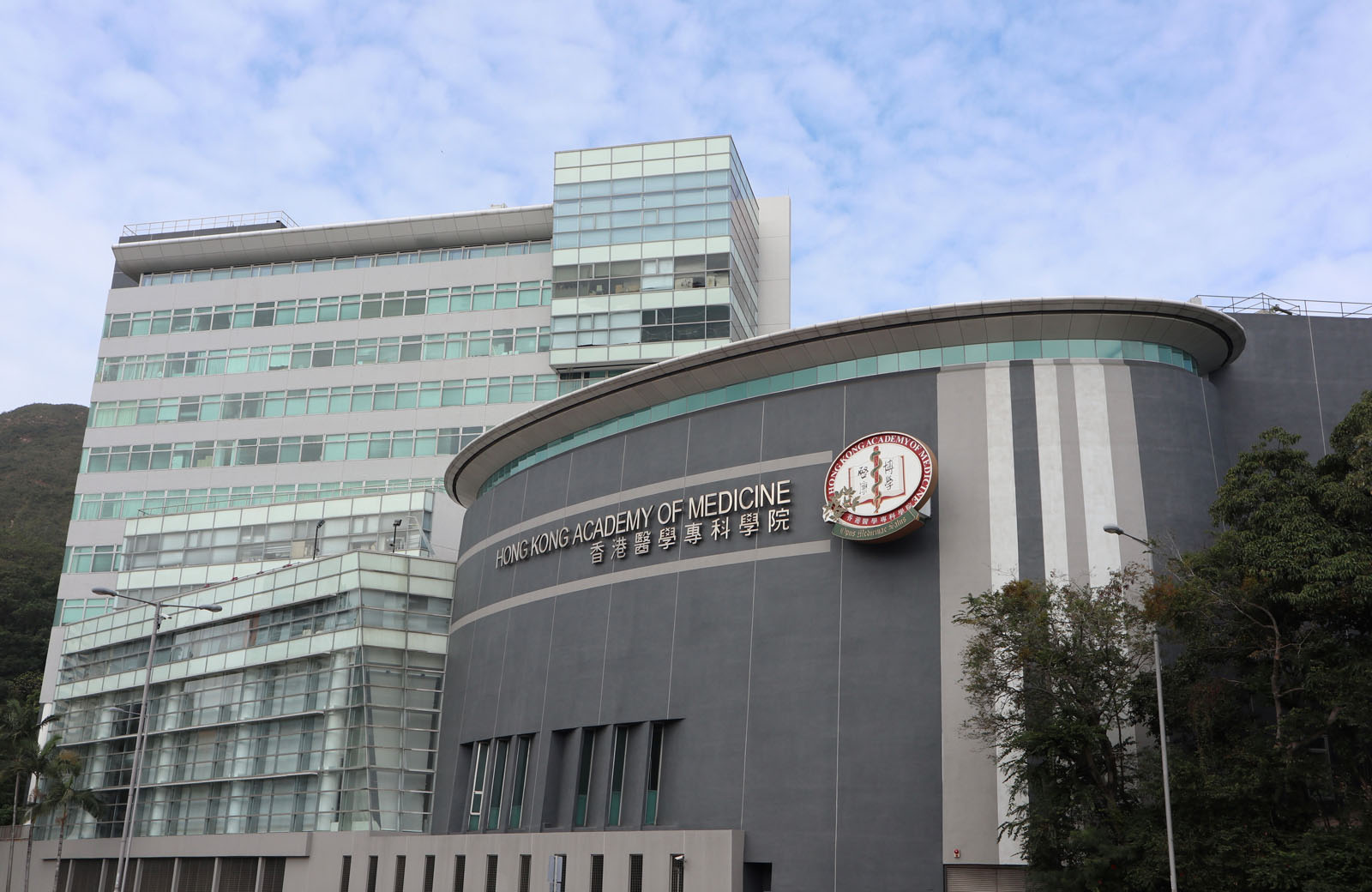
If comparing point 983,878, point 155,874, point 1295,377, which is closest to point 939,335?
point 1295,377

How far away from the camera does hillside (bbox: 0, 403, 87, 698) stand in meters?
101

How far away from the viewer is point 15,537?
371 feet

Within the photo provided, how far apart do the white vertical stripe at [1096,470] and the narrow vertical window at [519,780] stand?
911 inches

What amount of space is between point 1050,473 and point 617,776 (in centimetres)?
1881

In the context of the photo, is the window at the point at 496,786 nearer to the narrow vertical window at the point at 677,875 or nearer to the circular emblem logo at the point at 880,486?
the narrow vertical window at the point at 677,875

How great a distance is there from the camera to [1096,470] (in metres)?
40.1

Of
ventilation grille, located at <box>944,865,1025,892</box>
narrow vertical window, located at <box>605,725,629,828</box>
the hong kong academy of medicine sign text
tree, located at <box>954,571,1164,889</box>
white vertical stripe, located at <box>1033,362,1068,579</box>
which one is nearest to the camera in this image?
tree, located at <box>954,571,1164,889</box>

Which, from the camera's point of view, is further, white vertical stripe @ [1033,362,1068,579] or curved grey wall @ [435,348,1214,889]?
white vertical stripe @ [1033,362,1068,579]

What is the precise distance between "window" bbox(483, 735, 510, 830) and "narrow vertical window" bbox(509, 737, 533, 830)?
0.77 metres

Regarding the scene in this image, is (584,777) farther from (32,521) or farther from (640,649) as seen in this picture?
(32,521)

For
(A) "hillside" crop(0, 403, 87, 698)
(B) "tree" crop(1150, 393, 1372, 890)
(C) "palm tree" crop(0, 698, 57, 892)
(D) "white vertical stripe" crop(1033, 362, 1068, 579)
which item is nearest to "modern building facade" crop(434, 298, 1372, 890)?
(D) "white vertical stripe" crop(1033, 362, 1068, 579)

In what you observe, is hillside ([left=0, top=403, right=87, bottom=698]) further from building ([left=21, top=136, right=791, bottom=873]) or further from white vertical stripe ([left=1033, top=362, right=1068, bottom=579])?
white vertical stripe ([left=1033, top=362, right=1068, bottom=579])

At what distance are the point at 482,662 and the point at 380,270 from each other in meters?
35.7

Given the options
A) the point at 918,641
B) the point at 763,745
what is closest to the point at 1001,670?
the point at 918,641
